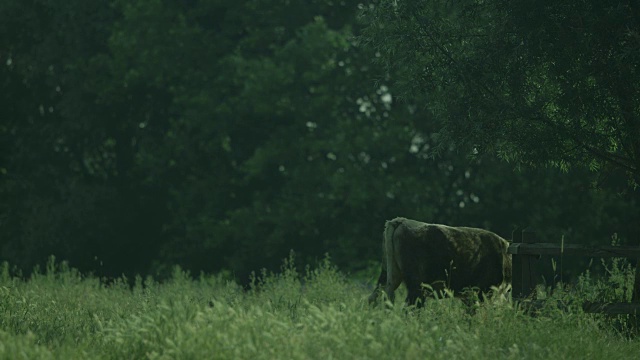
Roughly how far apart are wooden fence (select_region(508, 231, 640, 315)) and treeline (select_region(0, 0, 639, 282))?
9010 mm

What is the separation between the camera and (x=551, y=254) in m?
12.6

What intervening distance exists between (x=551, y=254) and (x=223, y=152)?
13.5 meters

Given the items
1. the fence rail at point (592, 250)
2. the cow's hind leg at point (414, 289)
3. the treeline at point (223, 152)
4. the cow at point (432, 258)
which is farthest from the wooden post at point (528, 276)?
the treeline at point (223, 152)

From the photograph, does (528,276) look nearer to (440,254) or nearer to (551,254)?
(551,254)

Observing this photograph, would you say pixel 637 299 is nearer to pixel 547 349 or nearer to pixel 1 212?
pixel 547 349

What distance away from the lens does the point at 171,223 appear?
25078 millimetres

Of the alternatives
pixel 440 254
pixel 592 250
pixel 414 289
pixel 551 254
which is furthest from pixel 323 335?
pixel 551 254

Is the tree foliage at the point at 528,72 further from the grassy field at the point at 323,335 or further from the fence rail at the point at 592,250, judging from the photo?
the grassy field at the point at 323,335

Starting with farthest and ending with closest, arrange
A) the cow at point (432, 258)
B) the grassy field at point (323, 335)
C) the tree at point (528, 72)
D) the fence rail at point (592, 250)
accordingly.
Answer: the tree at point (528, 72), the cow at point (432, 258), the fence rail at point (592, 250), the grassy field at point (323, 335)

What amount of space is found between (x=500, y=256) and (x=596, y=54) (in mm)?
3099

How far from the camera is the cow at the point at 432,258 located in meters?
12.7

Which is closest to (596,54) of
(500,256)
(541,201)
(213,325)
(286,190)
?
(500,256)

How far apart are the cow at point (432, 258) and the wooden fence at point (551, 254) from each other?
49 centimetres

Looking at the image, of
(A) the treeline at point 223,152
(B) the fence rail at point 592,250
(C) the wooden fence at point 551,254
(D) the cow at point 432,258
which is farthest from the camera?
(A) the treeline at point 223,152
